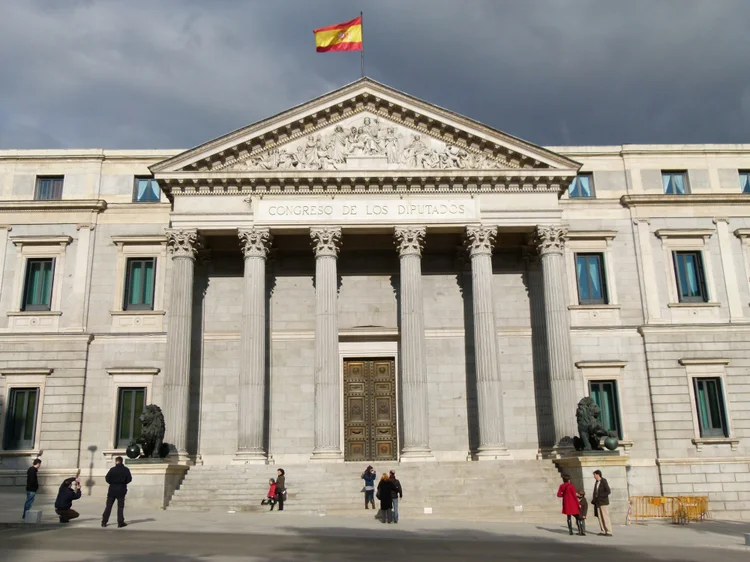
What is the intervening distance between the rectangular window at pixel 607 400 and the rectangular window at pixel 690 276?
5.99m

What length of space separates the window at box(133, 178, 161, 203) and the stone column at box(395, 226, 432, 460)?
43.4 feet

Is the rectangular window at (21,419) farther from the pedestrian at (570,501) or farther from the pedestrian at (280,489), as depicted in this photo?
the pedestrian at (570,501)

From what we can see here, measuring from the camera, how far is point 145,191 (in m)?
36.8

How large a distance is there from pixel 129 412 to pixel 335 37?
20.3 metres

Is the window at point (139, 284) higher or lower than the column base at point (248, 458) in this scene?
higher

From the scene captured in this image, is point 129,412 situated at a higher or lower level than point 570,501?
higher

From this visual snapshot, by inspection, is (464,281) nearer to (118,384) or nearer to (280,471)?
(280,471)

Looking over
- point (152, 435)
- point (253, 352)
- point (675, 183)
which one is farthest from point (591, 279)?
point (152, 435)

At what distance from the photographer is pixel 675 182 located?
123 feet

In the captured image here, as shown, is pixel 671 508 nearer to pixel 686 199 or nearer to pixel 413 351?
pixel 413 351

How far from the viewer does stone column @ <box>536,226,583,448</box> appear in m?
30.3

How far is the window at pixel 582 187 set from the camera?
37.2m

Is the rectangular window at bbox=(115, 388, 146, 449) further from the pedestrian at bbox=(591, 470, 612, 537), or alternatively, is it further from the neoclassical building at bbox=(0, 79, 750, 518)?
the pedestrian at bbox=(591, 470, 612, 537)

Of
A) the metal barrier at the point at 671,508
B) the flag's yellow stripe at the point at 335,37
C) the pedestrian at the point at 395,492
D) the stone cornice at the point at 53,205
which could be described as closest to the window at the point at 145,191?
the stone cornice at the point at 53,205
